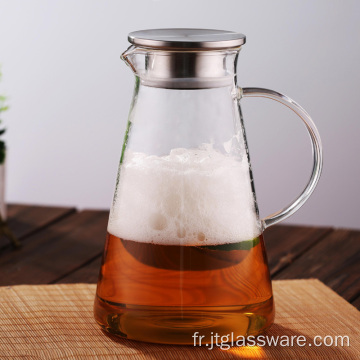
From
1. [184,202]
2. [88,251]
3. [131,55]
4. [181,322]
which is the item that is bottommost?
[88,251]

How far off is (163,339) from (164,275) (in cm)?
6

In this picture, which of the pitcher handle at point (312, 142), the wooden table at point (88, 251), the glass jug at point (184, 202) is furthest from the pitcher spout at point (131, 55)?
the wooden table at point (88, 251)

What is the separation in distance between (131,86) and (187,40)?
55.8 inches

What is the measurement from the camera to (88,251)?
40.7 inches

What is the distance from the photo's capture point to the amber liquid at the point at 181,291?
0.62 m

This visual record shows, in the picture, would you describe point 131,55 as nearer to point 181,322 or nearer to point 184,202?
point 184,202

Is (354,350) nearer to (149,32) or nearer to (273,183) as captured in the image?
(149,32)

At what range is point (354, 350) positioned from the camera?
65cm

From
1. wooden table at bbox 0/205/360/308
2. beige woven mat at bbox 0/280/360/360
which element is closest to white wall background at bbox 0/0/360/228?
wooden table at bbox 0/205/360/308

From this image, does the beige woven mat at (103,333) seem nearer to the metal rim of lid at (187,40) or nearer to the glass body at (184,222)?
the glass body at (184,222)

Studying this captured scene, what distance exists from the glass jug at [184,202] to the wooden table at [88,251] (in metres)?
0.26

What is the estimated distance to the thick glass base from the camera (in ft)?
2.04

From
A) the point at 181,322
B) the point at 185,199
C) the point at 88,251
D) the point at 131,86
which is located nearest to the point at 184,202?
the point at 185,199

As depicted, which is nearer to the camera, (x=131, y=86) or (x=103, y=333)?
(x=103, y=333)
